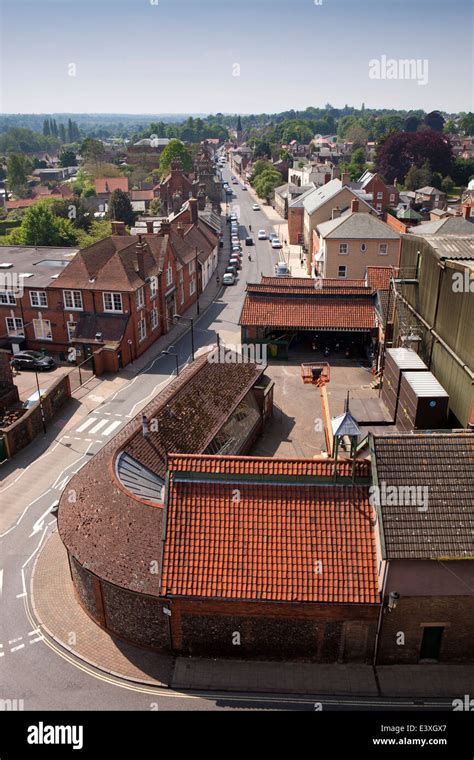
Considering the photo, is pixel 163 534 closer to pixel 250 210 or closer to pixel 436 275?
pixel 436 275

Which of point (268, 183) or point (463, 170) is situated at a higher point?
point (463, 170)

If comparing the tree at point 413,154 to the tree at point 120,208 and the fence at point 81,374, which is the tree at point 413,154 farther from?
the fence at point 81,374

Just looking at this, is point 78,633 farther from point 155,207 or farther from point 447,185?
point 447,185

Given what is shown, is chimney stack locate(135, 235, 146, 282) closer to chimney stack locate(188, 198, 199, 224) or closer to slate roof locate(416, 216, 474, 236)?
slate roof locate(416, 216, 474, 236)

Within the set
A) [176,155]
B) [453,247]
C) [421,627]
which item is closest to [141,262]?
[453,247]

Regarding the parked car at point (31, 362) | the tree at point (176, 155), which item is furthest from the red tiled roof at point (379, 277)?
the tree at point (176, 155)
